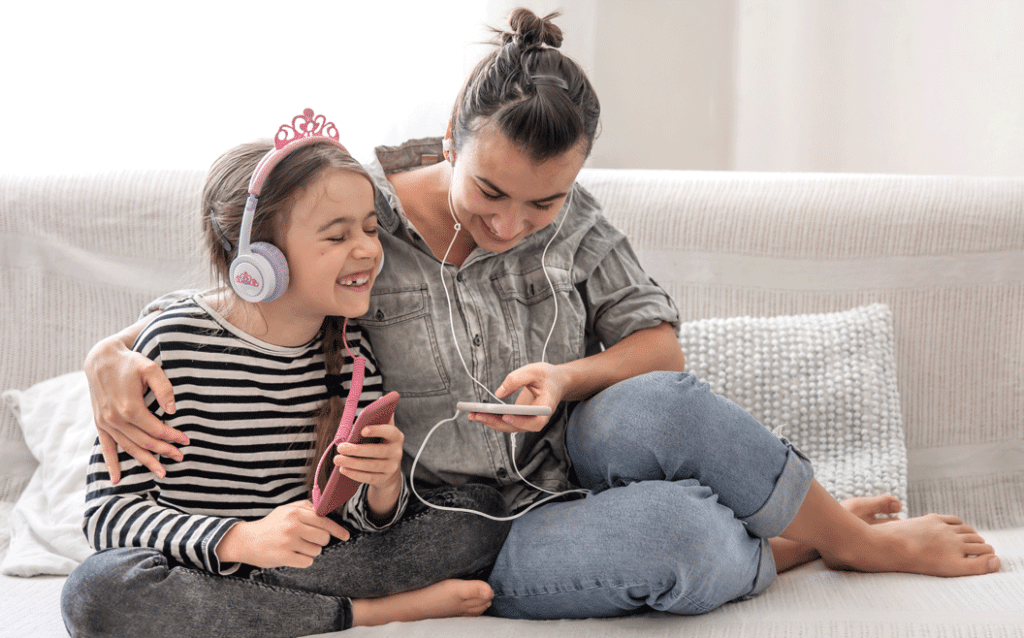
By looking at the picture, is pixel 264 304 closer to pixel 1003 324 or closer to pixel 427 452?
pixel 427 452

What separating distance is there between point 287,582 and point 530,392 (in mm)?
352

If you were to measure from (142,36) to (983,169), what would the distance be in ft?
5.91

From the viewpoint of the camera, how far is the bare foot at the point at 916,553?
1.07m

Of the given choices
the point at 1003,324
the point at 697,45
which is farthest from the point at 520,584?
the point at 697,45

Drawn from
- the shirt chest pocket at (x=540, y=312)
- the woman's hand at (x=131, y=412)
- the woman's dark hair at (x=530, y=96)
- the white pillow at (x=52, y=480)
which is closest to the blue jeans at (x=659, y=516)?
the shirt chest pocket at (x=540, y=312)

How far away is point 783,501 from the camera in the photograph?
1.00 meters

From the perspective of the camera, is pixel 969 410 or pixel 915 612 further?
pixel 969 410

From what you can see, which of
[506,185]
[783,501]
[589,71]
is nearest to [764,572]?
[783,501]

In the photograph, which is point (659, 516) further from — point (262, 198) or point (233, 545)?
point (262, 198)

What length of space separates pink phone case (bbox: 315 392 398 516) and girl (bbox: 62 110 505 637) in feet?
0.04

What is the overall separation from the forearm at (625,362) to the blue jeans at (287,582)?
0.18 metres

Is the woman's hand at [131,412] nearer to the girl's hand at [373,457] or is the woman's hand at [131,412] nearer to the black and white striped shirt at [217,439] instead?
the black and white striped shirt at [217,439]

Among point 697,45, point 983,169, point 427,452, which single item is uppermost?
point 697,45

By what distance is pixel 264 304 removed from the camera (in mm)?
1037
